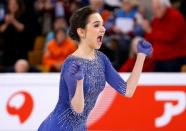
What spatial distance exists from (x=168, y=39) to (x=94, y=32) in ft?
11.1

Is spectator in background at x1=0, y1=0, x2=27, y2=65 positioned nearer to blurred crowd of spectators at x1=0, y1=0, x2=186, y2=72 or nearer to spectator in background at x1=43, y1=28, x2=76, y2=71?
blurred crowd of spectators at x1=0, y1=0, x2=186, y2=72

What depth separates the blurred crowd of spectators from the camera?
6.43m

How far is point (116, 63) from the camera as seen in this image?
6711 millimetres

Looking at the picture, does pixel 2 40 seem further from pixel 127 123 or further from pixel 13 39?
pixel 127 123

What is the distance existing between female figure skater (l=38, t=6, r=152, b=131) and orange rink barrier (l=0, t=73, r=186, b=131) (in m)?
2.26

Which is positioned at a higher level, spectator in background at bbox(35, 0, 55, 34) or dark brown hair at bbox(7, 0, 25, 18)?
dark brown hair at bbox(7, 0, 25, 18)

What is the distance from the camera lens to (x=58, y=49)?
7152mm

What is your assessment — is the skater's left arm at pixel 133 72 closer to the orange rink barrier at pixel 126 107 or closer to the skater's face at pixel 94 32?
the skater's face at pixel 94 32

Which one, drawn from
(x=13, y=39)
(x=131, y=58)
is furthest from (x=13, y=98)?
(x=13, y=39)

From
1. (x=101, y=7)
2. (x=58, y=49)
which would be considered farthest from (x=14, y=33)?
(x=101, y=7)

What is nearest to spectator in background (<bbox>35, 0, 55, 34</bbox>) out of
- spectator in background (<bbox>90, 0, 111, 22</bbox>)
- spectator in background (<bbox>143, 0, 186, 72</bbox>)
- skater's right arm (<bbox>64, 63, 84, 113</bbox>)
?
spectator in background (<bbox>90, 0, 111, 22</bbox>)

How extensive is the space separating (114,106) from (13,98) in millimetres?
1077

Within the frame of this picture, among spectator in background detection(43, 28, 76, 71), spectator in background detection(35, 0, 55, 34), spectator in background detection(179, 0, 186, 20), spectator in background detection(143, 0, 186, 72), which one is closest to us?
spectator in background detection(143, 0, 186, 72)


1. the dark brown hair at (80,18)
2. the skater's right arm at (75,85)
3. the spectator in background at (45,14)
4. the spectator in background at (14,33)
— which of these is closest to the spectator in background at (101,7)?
the spectator in background at (45,14)
